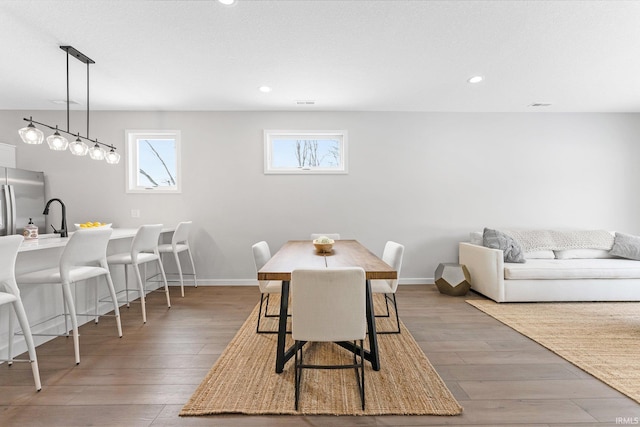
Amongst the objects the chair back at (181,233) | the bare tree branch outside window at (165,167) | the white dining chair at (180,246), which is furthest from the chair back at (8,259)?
the bare tree branch outside window at (165,167)

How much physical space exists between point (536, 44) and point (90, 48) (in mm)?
3867

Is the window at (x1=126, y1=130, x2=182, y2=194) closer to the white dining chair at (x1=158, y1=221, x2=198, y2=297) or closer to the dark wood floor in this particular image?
the white dining chair at (x1=158, y1=221, x2=198, y2=297)

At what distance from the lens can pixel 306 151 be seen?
4.88m

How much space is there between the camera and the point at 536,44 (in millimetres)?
2797

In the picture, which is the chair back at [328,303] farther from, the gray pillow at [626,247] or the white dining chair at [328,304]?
the gray pillow at [626,247]

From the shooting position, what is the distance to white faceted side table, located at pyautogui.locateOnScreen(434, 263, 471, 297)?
4.06m

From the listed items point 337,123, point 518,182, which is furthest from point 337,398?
point 518,182

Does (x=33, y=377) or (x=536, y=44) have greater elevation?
(x=536, y=44)

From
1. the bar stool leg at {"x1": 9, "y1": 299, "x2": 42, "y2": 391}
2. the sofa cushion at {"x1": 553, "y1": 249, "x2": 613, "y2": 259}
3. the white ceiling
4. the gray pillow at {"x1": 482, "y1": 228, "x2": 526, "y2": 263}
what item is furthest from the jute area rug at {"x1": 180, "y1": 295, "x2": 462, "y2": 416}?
the sofa cushion at {"x1": 553, "y1": 249, "x2": 613, "y2": 259}

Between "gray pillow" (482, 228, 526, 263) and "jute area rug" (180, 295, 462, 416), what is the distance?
214 centimetres

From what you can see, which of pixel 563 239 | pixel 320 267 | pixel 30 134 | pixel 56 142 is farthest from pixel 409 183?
pixel 30 134

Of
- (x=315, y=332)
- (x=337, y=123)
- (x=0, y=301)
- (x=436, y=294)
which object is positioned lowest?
(x=436, y=294)

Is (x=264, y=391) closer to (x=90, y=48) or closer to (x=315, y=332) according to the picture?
(x=315, y=332)

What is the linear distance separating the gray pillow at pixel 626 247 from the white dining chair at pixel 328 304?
4298 millimetres
